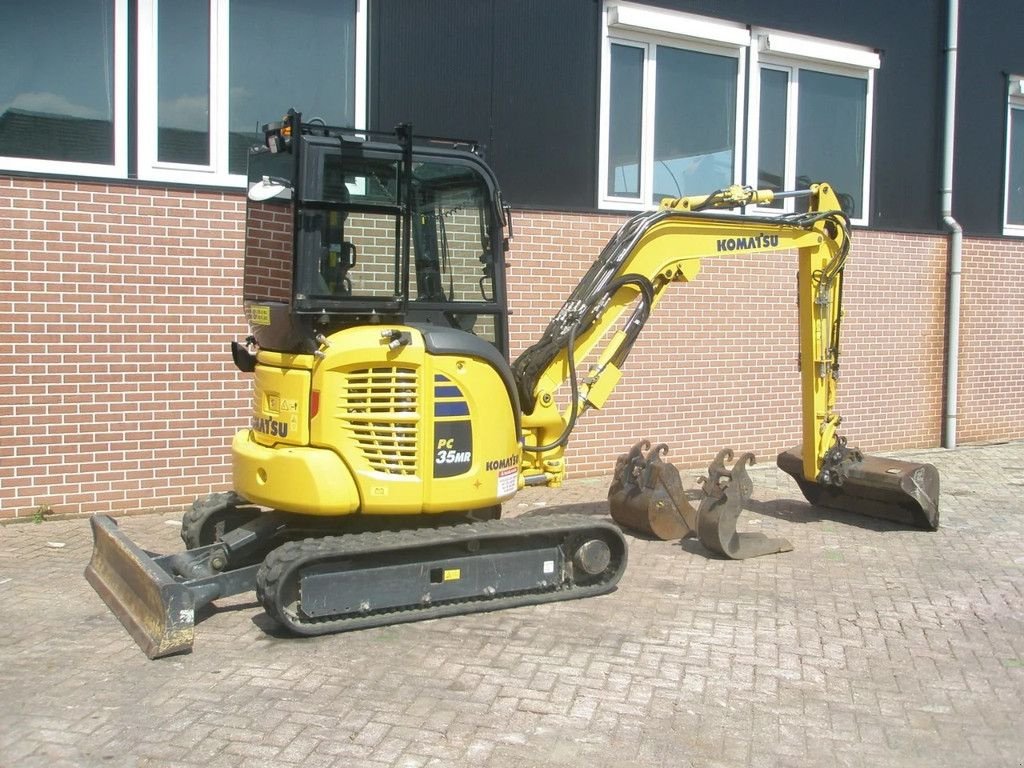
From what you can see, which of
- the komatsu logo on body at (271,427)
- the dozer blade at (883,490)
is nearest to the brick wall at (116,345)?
the komatsu logo on body at (271,427)

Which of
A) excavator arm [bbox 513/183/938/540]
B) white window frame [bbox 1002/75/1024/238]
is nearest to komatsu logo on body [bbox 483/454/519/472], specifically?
excavator arm [bbox 513/183/938/540]

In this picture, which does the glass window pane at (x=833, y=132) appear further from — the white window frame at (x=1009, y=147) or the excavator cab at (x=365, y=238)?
the excavator cab at (x=365, y=238)

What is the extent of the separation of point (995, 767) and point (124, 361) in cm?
656

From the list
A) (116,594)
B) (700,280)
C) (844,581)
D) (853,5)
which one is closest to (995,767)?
Result: (844,581)

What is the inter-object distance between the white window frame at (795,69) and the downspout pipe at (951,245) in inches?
40.2

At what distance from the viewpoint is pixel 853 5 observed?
11.9 meters

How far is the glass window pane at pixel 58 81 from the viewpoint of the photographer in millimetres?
7980

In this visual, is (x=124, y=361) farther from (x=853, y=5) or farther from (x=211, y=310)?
(x=853, y=5)

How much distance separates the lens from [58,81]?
26.6 ft

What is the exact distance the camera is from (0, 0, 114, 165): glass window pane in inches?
314

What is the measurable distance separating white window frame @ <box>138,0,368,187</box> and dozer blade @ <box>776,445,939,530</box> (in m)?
5.31

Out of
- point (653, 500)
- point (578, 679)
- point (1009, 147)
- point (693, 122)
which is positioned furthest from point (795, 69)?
point (578, 679)

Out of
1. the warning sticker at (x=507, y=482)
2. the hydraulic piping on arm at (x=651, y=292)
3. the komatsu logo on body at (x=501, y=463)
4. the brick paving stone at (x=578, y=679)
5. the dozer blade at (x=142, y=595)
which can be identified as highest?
the hydraulic piping on arm at (x=651, y=292)

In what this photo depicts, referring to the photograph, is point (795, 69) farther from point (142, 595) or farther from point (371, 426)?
point (142, 595)
